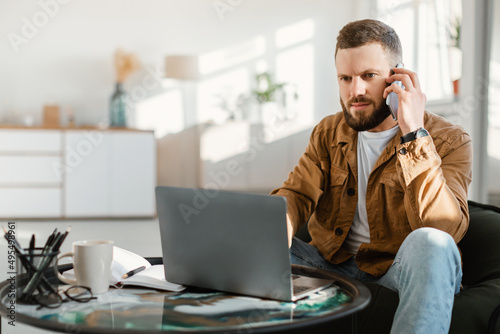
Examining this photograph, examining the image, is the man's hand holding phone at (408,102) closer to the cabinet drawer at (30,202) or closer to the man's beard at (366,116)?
the man's beard at (366,116)

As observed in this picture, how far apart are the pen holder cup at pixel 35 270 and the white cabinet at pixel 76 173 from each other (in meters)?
4.39

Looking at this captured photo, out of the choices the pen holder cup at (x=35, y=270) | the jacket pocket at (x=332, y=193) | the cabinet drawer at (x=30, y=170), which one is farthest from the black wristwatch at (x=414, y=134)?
the cabinet drawer at (x=30, y=170)

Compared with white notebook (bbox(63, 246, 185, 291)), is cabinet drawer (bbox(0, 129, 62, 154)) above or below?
above

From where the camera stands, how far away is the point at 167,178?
6.39 metres

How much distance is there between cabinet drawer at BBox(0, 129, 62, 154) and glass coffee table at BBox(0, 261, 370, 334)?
439cm

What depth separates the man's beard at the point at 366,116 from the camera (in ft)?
5.71

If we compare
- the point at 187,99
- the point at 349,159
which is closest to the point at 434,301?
the point at 349,159

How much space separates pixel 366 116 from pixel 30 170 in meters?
4.33

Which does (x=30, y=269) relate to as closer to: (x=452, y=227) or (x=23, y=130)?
(x=452, y=227)

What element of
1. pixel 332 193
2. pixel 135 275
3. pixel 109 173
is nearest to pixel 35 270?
pixel 135 275

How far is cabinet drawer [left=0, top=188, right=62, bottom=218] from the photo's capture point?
532 centimetres

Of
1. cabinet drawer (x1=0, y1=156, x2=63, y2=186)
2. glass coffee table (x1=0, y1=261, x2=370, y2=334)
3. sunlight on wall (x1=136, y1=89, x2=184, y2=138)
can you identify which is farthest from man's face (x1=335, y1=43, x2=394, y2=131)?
sunlight on wall (x1=136, y1=89, x2=184, y2=138)

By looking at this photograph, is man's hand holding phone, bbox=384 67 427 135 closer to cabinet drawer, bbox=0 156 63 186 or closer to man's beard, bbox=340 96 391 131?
man's beard, bbox=340 96 391 131

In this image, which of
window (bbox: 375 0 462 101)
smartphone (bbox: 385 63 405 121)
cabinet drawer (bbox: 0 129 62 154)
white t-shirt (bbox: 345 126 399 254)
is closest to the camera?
smartphone (bbox: 385 63 405 121)
